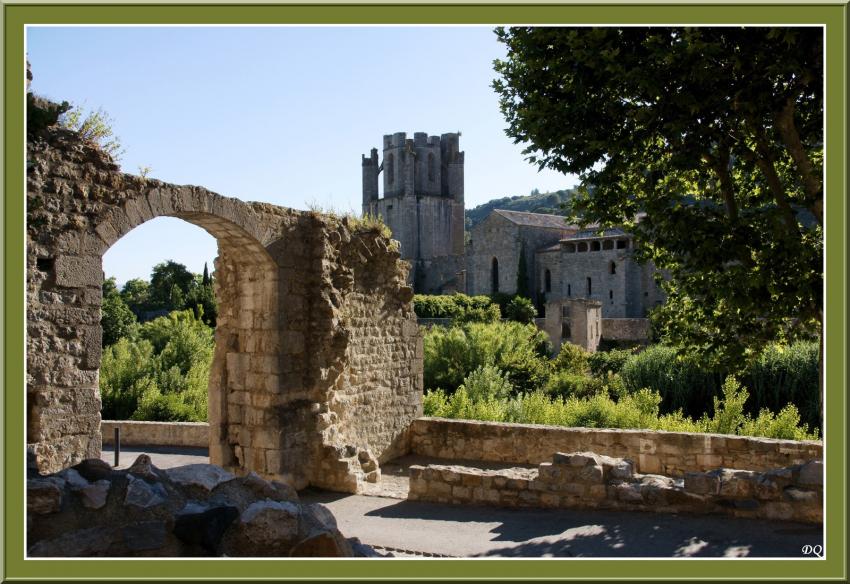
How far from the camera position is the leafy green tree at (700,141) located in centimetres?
659

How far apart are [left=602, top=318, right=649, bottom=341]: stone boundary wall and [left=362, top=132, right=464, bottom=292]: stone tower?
3374 centimetres

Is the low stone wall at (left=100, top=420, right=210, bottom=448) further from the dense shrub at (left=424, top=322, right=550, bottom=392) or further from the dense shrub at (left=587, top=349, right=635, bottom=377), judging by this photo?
the dense shrub at (left=587, top=349, right=635, bottom=377)

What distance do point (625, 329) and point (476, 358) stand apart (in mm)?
17617

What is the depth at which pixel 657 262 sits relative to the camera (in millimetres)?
8898

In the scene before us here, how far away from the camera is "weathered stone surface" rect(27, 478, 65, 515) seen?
398cm

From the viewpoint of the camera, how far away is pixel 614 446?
10062 mm

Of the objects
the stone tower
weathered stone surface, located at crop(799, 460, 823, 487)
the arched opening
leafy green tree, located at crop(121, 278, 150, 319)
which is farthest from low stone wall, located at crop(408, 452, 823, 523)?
the stone tower

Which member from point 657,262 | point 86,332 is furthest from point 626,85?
point 86,332

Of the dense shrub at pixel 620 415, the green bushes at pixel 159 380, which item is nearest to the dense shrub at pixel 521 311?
the green bushes at pixel 159 380

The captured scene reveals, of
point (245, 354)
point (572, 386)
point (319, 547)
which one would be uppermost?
point (245, 354)

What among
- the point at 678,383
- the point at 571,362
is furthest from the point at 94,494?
the point at 571,362

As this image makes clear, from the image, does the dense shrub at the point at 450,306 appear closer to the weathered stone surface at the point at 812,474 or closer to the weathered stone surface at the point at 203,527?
the weathered stone surface at the point at 812,474

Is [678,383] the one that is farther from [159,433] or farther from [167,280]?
[167,280]

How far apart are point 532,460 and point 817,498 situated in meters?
4.71
